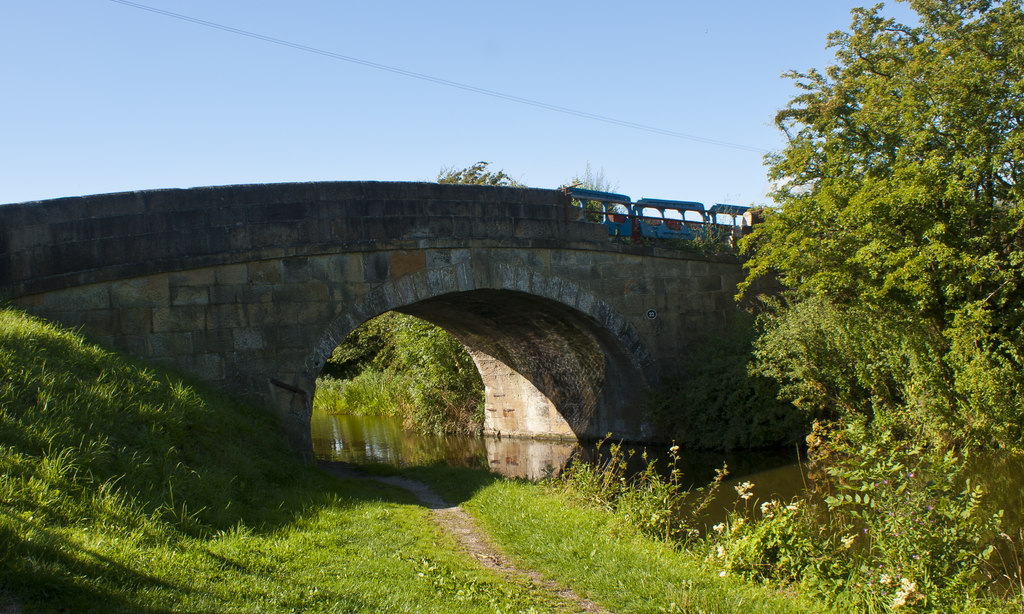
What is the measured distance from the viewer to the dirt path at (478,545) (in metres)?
4.98

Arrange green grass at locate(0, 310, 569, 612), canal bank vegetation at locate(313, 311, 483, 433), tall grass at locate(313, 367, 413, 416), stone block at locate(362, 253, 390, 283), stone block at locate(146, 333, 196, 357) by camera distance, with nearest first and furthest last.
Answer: green grass at locate(0, 310, 569, 612)
stone block at locate(146, 333, 196, 357)
stone block at locate(362, 253, 390, 283)
canal bank vegetation at locate(313, 311, 483, 433)
tall grass at locate(313, 367, 413, 416)

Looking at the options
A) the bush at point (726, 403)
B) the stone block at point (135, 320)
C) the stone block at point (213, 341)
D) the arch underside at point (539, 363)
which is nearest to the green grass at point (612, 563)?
the stone block at point (213, 341)

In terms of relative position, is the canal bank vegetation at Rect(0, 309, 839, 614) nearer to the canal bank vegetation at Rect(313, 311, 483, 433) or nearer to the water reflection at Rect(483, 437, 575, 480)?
the water reflection at Rect(483, 437, 575, 480)

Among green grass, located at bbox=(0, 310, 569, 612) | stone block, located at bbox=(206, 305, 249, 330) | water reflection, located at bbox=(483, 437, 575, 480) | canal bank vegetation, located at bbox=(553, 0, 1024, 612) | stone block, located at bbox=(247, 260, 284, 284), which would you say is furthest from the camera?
water reflection, located at bbox=(483, 437, 575, 480)

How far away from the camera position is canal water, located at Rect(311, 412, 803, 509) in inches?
414

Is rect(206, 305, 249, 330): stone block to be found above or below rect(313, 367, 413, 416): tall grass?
above

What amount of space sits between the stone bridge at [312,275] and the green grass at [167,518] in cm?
114

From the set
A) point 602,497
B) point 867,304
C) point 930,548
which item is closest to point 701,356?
point 867,304

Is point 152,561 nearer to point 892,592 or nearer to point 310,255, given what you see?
point 892,592

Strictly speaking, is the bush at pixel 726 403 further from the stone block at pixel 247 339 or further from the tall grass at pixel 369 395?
the tall grass at pixel 369 395

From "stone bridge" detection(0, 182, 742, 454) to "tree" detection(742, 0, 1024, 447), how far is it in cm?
332

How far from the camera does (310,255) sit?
32.6 feet

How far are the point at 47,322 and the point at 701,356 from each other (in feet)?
30.6

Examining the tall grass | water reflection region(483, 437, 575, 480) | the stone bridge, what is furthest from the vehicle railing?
the tall grass
